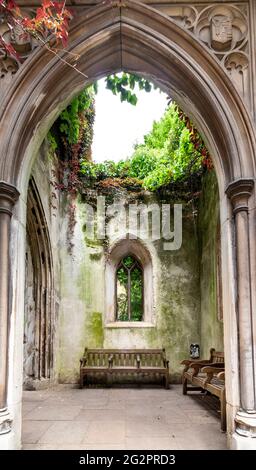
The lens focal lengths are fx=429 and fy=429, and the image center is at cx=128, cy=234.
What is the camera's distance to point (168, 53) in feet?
13.6

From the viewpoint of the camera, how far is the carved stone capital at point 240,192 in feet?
12.5

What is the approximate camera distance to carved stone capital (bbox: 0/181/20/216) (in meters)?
3.78

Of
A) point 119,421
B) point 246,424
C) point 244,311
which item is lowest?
point 119,421

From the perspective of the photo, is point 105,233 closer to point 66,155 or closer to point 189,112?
point 66,155

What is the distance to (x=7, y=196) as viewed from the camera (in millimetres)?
3820

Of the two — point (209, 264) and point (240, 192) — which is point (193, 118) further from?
point (209, 264)

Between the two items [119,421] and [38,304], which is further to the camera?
[38,304]

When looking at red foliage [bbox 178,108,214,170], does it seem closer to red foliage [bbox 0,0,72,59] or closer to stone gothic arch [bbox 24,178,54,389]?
stone gothic arch [bbox 24,178,54,389]

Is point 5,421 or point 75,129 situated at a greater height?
point 75,129

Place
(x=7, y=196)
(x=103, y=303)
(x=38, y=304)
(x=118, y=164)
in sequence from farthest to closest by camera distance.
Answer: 1. (x=118, y=164)
2. (x=103, y=303)
3. (x=38, y=304)
4. (x=7, y=196)

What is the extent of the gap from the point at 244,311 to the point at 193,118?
2.08m

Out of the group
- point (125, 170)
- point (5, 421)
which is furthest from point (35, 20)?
point (125, 170)

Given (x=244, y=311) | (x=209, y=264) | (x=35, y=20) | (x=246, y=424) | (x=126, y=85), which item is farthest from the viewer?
(x=209, y=264)

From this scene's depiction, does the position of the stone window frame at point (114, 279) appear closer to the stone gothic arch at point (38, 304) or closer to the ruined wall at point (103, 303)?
the ruined wall at point (103, 303)
